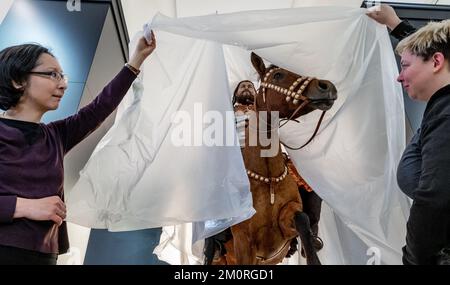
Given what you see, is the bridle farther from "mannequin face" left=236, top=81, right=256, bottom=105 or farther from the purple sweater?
the purple sweater

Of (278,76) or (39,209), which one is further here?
(278,76)

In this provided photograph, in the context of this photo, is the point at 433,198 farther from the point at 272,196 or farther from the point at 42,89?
the point at 42,89

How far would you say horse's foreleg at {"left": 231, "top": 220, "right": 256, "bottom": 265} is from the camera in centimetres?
125

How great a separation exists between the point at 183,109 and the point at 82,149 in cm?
77

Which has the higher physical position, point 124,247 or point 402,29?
point 402,29

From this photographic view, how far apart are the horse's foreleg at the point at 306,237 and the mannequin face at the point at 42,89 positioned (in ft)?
2.78

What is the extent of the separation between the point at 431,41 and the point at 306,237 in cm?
71

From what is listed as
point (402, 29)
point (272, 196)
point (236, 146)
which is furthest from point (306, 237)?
point (402, 29)

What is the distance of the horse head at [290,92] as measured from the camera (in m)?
1.12

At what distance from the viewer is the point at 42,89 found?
0.86 m

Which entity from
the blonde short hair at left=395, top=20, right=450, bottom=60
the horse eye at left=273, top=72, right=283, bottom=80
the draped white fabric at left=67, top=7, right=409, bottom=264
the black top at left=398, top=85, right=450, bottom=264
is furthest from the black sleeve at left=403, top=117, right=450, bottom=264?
the horse eye at left=273, top=72, right=283, bottom=80

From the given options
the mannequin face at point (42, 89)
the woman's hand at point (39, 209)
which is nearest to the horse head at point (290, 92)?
the mannequin face at point (42, 89)
